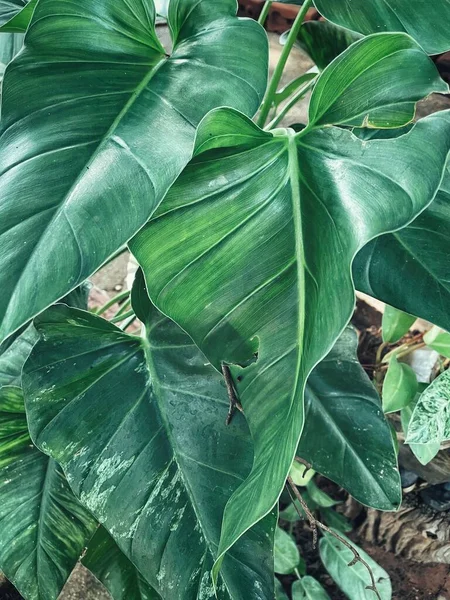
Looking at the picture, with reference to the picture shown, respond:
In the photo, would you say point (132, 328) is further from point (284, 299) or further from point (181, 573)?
point (284, 299)

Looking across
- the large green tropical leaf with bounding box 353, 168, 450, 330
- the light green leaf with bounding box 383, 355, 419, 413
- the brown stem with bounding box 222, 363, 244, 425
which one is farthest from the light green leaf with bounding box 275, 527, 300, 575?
the large green tropical leaf with bounding box 353, 168, 450, 330

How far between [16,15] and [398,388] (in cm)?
87

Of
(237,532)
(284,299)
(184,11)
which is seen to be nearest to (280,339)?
(284,299)

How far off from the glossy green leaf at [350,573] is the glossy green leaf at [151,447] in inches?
21.6

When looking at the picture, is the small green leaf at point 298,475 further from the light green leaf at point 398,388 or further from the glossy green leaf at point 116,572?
the glossy green leaf at point 116,572

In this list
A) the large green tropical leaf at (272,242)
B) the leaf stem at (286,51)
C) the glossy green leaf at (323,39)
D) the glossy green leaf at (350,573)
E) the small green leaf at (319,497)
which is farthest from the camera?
the small green leaf at (319,497)

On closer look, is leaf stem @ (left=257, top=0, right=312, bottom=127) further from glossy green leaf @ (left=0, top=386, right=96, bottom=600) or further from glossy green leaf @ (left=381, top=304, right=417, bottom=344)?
glossy green leaf @ (left=0, top=386, right=96, bottom=600)

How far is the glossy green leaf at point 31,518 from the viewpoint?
87 cm

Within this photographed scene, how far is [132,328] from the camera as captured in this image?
5.84 ft

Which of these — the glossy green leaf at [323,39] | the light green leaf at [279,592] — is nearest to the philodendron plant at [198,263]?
A: the glossy green leaf at [323,39]

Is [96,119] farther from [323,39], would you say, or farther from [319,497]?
[319,497]

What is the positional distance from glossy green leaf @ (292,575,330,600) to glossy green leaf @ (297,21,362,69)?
107cm

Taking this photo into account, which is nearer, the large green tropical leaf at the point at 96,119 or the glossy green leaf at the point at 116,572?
the large green tropical leaf at the point at 96,119

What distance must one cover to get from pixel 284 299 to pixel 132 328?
1.26 meters
